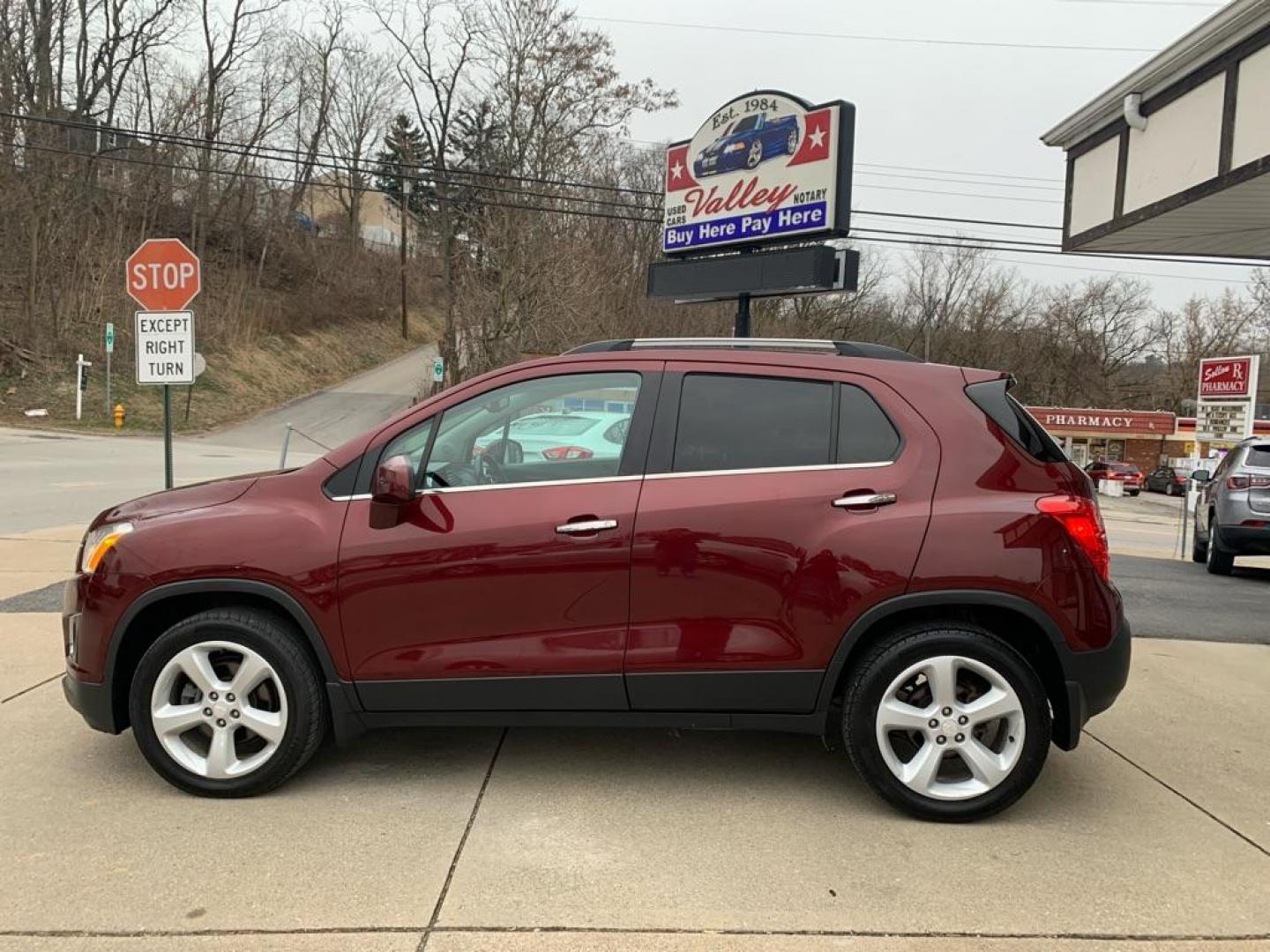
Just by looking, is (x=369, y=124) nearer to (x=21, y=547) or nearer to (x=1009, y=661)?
(x=21, y=547)

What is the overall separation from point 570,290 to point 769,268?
71.9ft

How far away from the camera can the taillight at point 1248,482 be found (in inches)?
385

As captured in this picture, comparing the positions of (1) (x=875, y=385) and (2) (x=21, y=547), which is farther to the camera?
(2) (x=21, y=547)

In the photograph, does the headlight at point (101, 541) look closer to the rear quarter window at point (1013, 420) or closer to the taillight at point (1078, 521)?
the rear quarter window at point (1013, 420)

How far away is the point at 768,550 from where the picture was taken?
3293 millimetres

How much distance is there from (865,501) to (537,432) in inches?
51.7

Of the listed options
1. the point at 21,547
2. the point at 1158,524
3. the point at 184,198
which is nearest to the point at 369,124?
the point at 184,198

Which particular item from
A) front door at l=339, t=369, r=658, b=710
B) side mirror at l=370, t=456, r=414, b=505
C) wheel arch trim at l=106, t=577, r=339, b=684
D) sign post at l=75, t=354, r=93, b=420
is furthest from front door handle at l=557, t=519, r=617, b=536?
sign post at l=75, t=354, r=93, b=420

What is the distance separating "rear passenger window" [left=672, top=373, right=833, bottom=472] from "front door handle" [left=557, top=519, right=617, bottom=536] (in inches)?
13.0

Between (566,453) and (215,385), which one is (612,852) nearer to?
(566,453)

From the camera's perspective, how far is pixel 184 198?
128 feet

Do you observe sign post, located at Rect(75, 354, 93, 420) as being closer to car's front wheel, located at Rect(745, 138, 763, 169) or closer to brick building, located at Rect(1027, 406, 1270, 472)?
car's front wheel, located at Rect(745, 138, 763, 169)

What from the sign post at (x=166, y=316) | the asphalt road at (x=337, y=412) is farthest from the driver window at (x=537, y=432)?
the asphalt road at (x=337, y=412)

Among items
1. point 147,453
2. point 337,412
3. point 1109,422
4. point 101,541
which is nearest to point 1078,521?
point 101,541
